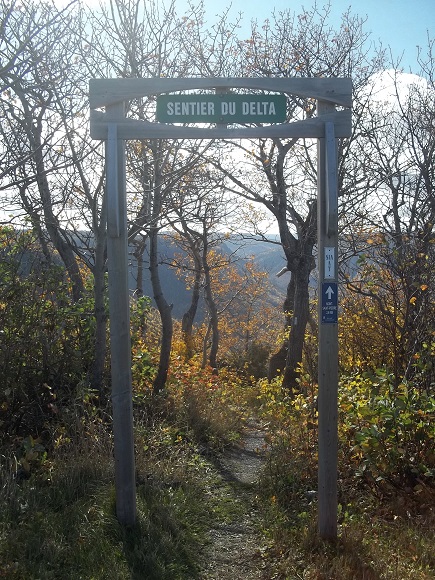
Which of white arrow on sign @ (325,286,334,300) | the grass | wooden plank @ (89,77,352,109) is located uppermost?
wooden plank @ (89,77,352,109)

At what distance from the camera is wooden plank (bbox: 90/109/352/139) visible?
420 centimetres

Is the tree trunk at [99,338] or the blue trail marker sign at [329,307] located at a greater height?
the blue trail marker sign at [329,307]

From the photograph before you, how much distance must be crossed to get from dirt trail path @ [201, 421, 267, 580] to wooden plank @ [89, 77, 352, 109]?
10.3 feet

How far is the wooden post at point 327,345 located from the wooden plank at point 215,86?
0.11 m

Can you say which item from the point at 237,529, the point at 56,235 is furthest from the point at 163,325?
the point at 237,529

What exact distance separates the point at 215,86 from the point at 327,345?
1892mm

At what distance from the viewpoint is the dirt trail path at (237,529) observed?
13.7 ft

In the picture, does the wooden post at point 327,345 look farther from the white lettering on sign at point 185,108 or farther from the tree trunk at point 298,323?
the tree trunk at point 298,323

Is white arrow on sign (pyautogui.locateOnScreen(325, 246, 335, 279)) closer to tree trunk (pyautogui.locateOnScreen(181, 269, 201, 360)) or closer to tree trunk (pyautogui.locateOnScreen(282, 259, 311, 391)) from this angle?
tree trunk (pyautogui.locateOnScreen(282, 259, 311, 391))

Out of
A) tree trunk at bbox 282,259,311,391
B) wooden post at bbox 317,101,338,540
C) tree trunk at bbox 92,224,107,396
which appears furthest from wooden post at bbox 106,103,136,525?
tree trunk at bbox 282,259,311,391

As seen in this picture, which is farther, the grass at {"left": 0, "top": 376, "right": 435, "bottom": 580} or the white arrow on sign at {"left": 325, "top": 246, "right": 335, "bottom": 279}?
the white arrow on sign at {"left": 325, "top": 246, "right": 335, "bottom": 279}

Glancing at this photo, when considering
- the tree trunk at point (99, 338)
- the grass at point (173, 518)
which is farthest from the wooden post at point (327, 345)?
the tree trunk at point (99, 338)

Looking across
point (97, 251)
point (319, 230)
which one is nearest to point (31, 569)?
point (319, 230)

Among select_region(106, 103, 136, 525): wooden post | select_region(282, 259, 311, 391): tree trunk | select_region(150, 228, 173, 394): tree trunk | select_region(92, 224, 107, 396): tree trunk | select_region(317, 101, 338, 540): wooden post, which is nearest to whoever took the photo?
select_region(317, 101, 338, 540): wooden post
